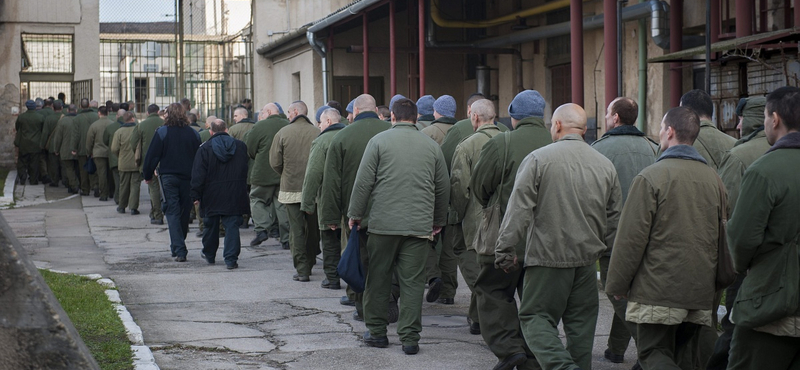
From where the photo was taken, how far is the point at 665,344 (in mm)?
5047

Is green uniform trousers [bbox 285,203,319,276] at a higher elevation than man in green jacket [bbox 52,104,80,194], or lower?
lower

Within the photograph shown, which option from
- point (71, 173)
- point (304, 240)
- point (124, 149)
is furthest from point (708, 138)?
point (71, 173)

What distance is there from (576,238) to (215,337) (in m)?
3.13

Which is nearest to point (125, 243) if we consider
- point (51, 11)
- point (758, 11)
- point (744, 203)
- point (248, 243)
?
point (248, 243)

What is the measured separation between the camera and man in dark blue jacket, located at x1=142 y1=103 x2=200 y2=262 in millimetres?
11570

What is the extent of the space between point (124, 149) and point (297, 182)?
6940 millimetres

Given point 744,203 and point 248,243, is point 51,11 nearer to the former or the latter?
point 248,243

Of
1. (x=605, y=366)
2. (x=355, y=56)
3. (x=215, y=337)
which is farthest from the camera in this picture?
(x=355, y=56)

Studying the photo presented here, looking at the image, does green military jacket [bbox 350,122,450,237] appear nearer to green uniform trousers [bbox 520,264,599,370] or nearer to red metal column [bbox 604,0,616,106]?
green uniform trousers [bbox 520,264,599,370]

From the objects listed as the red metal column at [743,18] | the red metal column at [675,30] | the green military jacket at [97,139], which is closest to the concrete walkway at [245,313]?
the red metal column at [743,18]

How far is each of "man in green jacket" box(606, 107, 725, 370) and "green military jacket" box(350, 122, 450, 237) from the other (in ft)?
7.10

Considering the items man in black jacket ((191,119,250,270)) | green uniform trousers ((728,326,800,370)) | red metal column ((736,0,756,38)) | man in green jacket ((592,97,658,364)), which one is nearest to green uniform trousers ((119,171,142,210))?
man in black jacket ((191,119,250,270))

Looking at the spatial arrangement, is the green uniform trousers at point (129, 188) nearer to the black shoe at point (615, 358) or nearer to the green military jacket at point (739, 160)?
the black shoe at point (615, 358)

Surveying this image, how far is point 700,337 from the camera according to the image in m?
5.43
